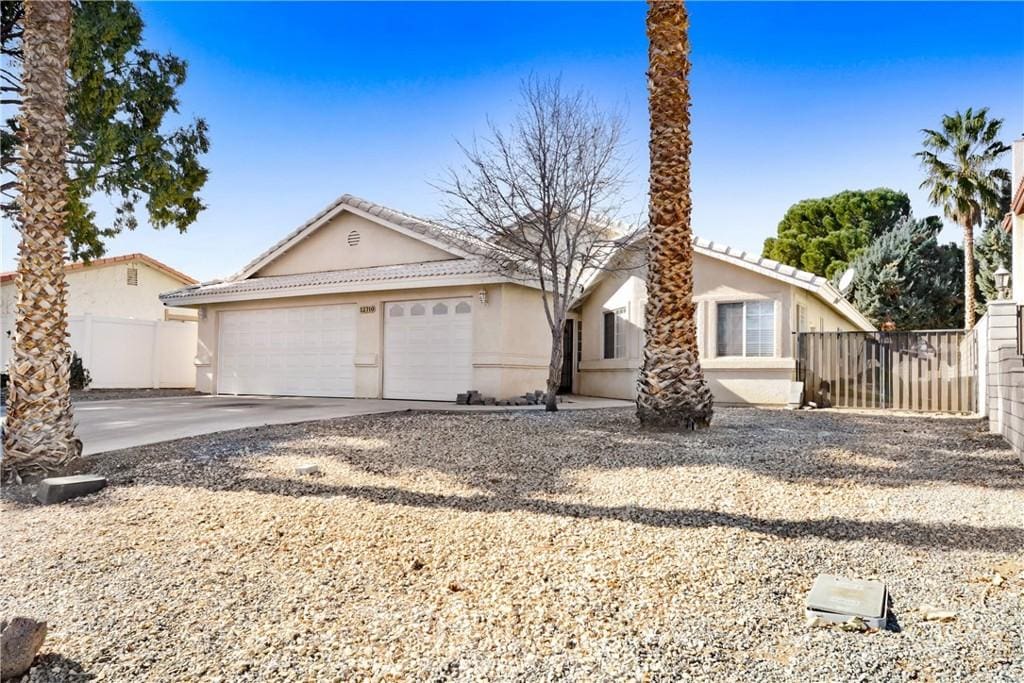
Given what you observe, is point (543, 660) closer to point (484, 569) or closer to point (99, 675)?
point (484, 569)

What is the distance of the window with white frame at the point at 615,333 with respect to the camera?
56.7 feet

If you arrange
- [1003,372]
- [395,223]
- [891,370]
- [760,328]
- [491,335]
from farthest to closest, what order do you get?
[760,328] → [395,223] → [891,370] → [491,335] → [1003,372]

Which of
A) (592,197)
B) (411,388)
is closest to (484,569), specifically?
(592,197)

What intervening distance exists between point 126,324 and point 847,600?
2063 centimetres

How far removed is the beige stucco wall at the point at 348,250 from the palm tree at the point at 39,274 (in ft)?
28.2

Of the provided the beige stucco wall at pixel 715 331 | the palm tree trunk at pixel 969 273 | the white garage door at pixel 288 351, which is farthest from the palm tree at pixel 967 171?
the white garage door at pixel 288 351

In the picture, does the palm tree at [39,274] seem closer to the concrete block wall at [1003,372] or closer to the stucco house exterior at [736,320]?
the concrete block wall at [1003,372]

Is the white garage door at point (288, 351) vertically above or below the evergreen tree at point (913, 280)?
below

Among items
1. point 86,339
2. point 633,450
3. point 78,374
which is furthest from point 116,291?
point 633,450

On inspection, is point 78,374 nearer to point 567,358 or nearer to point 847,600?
point 567,358

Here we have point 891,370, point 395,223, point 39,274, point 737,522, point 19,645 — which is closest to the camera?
point 19,645

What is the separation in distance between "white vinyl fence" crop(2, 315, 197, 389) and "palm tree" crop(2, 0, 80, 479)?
13.7m

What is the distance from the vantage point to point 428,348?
14.4m

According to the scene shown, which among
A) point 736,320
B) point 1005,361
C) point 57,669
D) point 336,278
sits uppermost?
point 336,278
